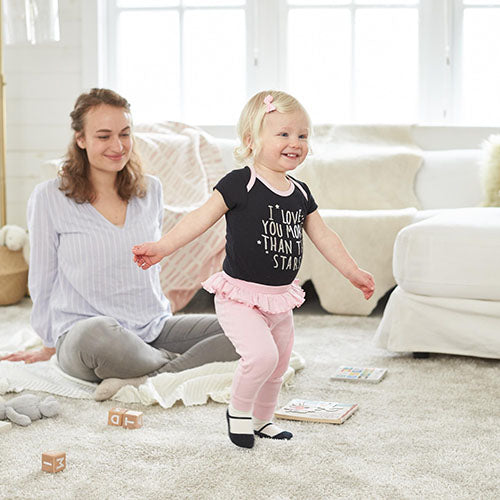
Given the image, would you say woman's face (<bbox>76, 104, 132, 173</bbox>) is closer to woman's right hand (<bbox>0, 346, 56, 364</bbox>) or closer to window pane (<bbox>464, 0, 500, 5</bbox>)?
woman's right hand (<bbox>0, 346, 56, 364</bbox>)

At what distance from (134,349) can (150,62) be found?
107 inches

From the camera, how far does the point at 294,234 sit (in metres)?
1.69

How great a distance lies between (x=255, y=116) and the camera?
167 cm

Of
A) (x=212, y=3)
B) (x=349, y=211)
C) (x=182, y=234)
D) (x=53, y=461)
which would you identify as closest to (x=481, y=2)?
(x=212, y=3)

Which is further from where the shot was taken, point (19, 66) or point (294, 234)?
point (19, 66)

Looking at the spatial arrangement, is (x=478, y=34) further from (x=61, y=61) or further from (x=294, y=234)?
(x=294, y=234)

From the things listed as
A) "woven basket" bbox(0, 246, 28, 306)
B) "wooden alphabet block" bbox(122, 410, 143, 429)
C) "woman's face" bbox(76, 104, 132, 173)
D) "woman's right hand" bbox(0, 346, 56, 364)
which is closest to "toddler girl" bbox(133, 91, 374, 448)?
"wooden alphabet block" bbox(122, 410, 143, 429)

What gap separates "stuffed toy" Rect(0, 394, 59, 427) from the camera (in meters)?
1.83

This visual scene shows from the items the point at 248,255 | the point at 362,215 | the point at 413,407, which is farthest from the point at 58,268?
the point at 362,215

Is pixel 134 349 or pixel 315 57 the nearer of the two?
pixel 134 349

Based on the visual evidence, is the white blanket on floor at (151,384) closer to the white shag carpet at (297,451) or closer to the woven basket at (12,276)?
the white shag carpet at (297,451)

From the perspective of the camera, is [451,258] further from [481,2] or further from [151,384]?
[481,2]

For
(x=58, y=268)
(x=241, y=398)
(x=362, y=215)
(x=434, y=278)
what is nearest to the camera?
(x=241, y=398)

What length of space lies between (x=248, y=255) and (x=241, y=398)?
296mm
